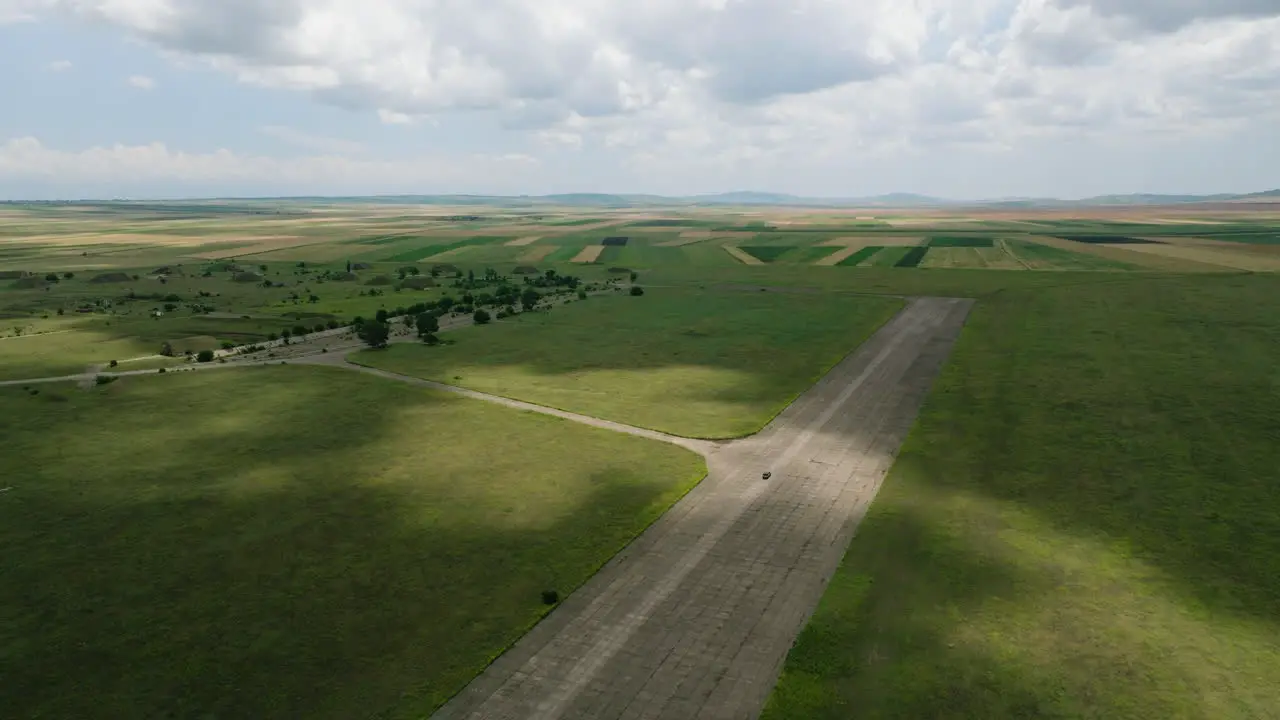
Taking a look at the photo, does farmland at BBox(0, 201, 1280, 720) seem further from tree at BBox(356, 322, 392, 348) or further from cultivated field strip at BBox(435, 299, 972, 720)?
tree at BBox(356, 322, 392, 348)

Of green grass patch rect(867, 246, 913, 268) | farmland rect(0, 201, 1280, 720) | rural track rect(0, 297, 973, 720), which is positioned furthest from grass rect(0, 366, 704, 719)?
green grass patch rect(867, 246, 913, 268)

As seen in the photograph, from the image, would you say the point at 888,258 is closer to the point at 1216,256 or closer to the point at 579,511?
the point at 1216,256

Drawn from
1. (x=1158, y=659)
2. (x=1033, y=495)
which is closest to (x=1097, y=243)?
(x=1033, y=495)

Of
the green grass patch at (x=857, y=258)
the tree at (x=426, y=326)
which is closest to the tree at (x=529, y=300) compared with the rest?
the tree at (x=426, y=326)

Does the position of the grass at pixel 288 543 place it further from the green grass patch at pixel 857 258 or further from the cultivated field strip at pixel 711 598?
the green grass patch at pixel 857 258

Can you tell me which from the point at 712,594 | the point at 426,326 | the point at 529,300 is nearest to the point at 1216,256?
the point at 529,300

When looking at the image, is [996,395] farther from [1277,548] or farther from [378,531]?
[378,531]
